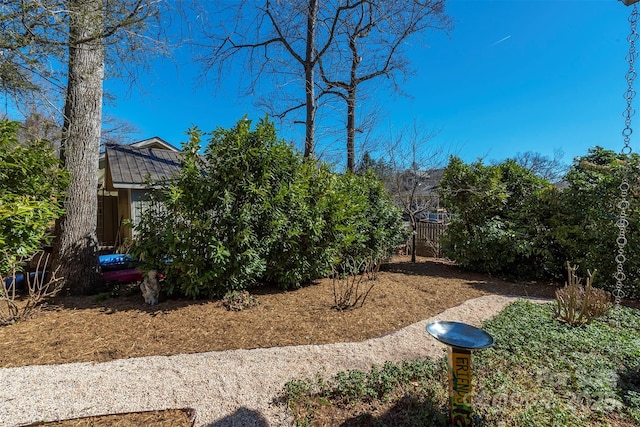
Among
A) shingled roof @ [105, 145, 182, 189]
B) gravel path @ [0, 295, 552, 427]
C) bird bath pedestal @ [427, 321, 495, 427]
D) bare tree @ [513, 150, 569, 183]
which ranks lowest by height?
gravel path @ [0, 295, 552, 427]

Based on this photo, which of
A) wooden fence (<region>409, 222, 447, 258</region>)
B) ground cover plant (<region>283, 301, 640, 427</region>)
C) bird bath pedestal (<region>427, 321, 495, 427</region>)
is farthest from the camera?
wooden fence (<region>409, 222, 447, 258</region>)

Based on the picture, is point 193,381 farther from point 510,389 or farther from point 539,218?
point 539,218

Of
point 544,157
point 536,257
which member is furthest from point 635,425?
point 544,157

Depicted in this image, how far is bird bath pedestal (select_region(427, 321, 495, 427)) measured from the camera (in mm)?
1845

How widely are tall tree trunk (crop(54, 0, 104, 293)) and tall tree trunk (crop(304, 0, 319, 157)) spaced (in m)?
4.90

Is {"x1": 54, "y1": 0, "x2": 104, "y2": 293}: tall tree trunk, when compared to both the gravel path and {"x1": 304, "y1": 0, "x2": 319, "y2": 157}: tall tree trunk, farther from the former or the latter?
{"x1": 304, "y1": 0, "x2": 319, "y2": 157}: tall tree trunk

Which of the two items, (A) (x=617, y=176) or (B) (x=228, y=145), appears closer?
(B) (x=228, y=145)

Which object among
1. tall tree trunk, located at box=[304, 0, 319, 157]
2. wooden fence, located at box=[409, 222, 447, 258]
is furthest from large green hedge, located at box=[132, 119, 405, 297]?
wooden fence, located at box=[409, 222, 447, 258]

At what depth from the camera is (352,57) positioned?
34.8 ft

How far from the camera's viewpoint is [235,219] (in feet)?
14.4

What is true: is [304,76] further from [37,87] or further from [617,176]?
[617,176]

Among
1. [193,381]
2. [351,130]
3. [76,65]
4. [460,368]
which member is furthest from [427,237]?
[76,65]

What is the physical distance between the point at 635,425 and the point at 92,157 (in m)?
7.14

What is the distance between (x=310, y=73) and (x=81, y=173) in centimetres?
611
